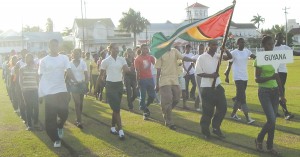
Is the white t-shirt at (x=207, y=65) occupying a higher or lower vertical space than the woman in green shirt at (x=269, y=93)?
higher

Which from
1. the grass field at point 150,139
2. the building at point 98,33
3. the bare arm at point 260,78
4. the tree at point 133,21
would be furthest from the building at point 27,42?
the bare arm at point 260,78

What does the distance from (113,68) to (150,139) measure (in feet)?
5.69

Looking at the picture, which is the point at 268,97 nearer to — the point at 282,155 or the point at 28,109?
the point at 282,155

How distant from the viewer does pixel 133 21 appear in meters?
91.0

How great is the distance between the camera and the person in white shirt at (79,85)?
33.0 feet

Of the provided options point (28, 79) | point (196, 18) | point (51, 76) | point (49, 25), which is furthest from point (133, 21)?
point (51, 76)

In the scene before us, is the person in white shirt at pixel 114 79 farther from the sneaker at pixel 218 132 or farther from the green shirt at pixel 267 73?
the green shirt at pixel 267 73

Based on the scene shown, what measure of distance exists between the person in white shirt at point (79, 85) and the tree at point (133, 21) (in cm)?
8068

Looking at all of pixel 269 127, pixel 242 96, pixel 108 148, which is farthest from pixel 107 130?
pixel 269 127

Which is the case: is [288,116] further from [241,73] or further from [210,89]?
[210,89]

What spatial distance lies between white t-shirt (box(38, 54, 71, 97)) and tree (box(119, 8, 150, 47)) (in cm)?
8301

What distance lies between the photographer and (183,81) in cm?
1337

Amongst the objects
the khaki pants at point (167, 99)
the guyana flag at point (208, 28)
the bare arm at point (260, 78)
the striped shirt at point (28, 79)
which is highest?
the guyana flag at point (208, 28)

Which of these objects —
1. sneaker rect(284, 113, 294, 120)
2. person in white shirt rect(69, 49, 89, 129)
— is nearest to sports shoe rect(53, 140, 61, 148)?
person in white shirt rect(69, 49, 89, 129)
